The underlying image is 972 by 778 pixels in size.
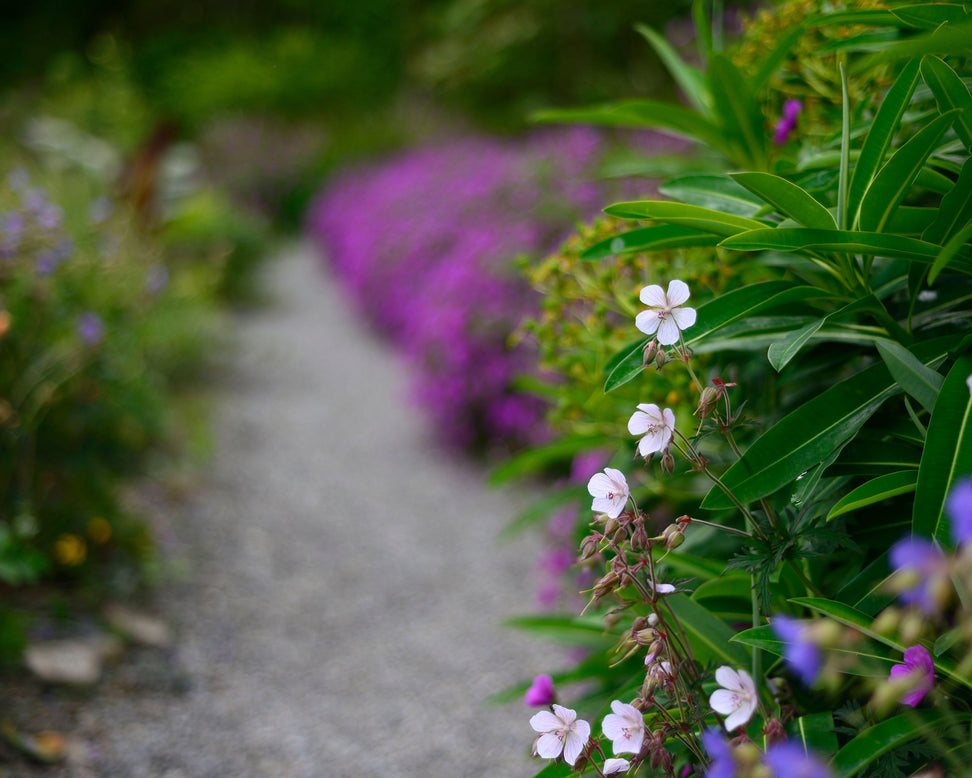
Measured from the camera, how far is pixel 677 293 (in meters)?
0.79

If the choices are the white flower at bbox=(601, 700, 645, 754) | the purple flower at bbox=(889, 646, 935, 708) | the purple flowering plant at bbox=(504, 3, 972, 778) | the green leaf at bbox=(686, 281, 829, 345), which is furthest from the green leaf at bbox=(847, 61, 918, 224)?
the white flower at bbox=(601, 700, 645, 754)

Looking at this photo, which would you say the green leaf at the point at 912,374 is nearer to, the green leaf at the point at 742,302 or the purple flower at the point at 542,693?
the green leaf at the point at 742,302

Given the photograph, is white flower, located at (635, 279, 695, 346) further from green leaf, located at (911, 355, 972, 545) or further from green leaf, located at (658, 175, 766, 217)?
green leaf, located at (658, 175, 766, 217)

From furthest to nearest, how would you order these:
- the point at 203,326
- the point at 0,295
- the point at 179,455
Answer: the point at 203,326 < the point at 179,455 < the point at 0,295

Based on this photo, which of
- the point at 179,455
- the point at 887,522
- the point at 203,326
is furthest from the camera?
the point at 203,326

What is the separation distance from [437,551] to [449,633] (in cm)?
49

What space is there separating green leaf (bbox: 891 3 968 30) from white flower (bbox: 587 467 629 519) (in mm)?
658

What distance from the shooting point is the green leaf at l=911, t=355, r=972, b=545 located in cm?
73

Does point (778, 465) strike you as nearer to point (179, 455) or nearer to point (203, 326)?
point (179, 455)

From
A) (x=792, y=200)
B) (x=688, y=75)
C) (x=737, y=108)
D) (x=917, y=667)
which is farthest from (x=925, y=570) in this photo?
(x=688, y=75)

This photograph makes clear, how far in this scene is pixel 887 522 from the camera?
934mm

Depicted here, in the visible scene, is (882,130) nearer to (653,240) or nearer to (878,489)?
(653,240)

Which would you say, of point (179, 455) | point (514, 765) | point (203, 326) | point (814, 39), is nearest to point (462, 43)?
point (203, 326)

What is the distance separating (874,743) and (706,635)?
261mm
